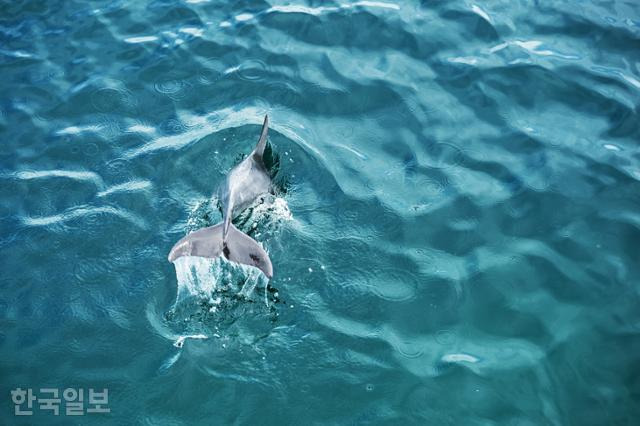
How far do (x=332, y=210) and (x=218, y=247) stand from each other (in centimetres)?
174

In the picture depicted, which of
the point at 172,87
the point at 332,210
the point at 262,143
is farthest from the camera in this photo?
the point at 172,87

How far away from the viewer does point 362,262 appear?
7.53m

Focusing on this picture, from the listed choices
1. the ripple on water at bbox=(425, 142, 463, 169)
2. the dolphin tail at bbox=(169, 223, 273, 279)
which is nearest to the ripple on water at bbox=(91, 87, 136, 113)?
the dolphin tail at bbox=(169, 223, 273, 279)

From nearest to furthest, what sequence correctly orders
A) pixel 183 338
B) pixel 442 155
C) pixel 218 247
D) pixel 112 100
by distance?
1. pixel 183 338
2. pixel 218 247
3. pixel 442 155
4. pixel 112 100

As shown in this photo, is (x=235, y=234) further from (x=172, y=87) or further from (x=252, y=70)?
(x=252, y=70)

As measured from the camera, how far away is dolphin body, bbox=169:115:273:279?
6930 mm

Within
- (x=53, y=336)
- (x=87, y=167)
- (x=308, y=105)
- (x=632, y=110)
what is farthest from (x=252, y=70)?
(x=632, y=110)

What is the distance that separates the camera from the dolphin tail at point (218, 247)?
273 inches

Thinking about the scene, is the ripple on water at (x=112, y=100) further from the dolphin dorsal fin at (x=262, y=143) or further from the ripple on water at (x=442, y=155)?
the ripple on water at (x=442, y=155)

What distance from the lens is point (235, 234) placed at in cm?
726

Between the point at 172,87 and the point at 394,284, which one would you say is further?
the point at 172,87

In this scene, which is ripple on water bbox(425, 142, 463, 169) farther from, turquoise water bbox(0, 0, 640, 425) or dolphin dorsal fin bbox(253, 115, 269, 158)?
dolphin dorsal fin bbox(253, 115, 269, 158)

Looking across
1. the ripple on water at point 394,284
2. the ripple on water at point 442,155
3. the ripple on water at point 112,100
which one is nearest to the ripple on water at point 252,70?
the ripple on water at point 112,100

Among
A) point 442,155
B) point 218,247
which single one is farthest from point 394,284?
point 442,155
